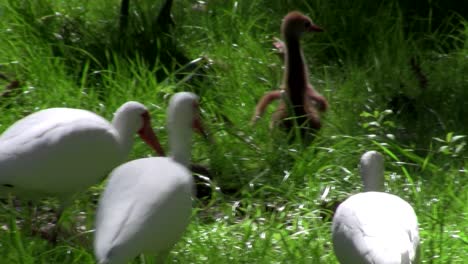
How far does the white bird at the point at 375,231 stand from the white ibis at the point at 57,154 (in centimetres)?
106

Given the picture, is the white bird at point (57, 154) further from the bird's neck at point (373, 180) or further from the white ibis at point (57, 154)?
the bird's neck at point (373, 180)

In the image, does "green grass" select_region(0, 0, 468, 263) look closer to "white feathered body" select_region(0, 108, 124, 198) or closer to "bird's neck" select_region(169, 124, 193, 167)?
"white feathered body" select_region(0, 108, 124, 198)

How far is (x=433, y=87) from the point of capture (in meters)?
6.43

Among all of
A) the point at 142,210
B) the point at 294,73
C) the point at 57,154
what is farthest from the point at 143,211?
the point at 294,73

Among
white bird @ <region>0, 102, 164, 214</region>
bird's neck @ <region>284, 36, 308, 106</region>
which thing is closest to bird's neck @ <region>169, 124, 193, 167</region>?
white bird @ <region>0, 102, 164, 214</region>

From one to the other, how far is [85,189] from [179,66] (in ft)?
6.12

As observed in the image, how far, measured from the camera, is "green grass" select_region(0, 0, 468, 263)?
4.72m

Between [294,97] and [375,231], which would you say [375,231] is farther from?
[294,97]

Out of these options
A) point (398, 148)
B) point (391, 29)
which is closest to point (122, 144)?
point (398, 148)

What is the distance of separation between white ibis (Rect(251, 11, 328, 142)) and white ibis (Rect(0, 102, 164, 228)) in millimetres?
1130

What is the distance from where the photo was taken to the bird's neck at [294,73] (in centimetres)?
583

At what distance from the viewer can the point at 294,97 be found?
19.1 feet

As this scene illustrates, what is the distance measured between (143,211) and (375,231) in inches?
29.3

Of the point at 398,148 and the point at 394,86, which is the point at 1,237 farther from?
the point at 394,86
